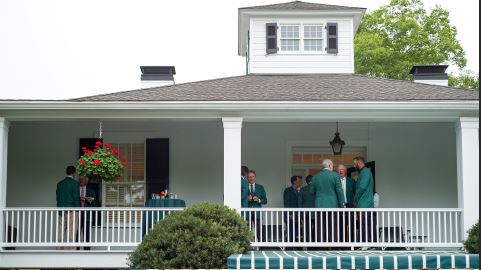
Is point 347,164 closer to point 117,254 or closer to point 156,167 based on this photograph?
point 156,167

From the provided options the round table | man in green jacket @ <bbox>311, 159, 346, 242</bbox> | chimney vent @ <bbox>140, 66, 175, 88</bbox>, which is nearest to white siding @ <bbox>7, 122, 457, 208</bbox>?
the round table

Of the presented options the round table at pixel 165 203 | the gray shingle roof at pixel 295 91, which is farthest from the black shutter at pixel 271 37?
the round table at pixel 165 203

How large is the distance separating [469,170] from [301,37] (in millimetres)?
6869

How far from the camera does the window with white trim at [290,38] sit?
69.0 ft

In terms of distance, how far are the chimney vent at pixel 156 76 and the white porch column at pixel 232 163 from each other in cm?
668

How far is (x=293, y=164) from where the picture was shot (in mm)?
18219

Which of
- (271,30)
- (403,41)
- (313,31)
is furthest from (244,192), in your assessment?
(403,41)

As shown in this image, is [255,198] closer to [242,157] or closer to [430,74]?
[242,157]

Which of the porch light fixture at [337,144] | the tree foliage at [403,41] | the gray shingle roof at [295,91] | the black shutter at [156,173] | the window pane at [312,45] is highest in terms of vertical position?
the tree foliage at [403,41]

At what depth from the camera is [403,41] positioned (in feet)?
121

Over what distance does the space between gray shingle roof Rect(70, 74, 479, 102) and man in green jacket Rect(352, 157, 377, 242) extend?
123cm

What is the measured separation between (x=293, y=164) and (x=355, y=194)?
108 inches

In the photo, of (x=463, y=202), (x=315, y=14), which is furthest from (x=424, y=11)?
(x=463, y=202)

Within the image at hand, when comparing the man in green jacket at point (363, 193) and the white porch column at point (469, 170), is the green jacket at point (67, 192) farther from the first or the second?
the white porch column at point (469, 170)
